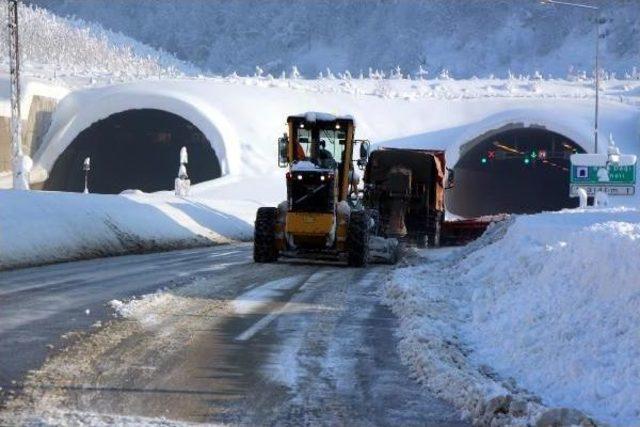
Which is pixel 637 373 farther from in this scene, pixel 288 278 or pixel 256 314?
pixel 288 278

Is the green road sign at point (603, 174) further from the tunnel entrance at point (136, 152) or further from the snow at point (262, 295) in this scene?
the tunnel entrance at point (136, 152)

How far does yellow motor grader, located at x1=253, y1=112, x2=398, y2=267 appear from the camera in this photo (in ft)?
63.1

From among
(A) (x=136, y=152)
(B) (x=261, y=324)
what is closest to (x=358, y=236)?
(B) (x=261, y=324)

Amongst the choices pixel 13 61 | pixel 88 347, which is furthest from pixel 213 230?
pixel 88 347

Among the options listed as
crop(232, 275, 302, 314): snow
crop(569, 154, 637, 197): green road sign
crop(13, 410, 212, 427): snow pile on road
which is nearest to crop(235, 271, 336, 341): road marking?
crop(232, 275, 302, 314): snow

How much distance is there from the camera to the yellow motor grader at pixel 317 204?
63.1 ft

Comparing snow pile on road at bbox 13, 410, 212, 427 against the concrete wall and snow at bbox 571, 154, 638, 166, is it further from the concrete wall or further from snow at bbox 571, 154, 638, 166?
the concrete wall

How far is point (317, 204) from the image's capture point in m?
19.2

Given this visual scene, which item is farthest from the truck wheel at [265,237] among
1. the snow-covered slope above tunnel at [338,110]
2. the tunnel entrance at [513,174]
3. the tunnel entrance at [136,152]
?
the tunnel entrance at [136,152]

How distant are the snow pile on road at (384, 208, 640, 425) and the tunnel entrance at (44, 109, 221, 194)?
1924 inches

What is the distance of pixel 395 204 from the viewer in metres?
27.1

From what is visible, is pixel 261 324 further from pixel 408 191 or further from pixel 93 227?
pixel 408 191

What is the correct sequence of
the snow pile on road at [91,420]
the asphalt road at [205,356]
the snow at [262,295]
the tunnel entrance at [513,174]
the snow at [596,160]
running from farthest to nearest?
the tunnel entrance at [513,174]
the snow at [596,160]
the snow at [262,295]
the asphalt road at [205,356]
the snow pile on road at [91,420]

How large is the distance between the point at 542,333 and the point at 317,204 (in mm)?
11024
